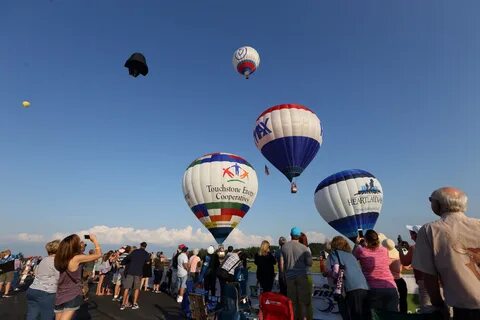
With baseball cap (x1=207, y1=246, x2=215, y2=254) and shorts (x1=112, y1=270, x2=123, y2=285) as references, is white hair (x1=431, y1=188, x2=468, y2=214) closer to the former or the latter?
baseball cap (x1=207, y1=246, x2=215, y2=254)

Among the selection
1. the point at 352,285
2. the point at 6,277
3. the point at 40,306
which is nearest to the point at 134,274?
the point at 40,306

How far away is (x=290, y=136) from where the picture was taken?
18594 millimetres

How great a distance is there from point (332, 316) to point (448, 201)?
604 centimetres

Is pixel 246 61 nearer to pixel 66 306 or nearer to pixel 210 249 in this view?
pixel 210 249

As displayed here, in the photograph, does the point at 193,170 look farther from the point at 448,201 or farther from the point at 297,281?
the point at 448,201

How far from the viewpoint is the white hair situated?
102 inches

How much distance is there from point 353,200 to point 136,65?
13.2m

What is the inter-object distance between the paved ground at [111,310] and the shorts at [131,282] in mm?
628

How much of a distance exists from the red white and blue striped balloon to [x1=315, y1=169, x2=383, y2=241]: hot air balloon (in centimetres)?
215

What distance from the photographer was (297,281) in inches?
249

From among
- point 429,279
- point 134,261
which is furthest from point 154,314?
point 429,279

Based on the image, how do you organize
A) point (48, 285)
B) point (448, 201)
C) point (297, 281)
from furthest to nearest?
point (297, 281)
point (48, 285)
point (448, 201)

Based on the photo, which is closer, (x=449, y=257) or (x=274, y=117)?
(x=449, y=257)

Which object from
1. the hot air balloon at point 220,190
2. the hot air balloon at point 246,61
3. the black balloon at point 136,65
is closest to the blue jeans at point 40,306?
the black balloon at point 136,65
